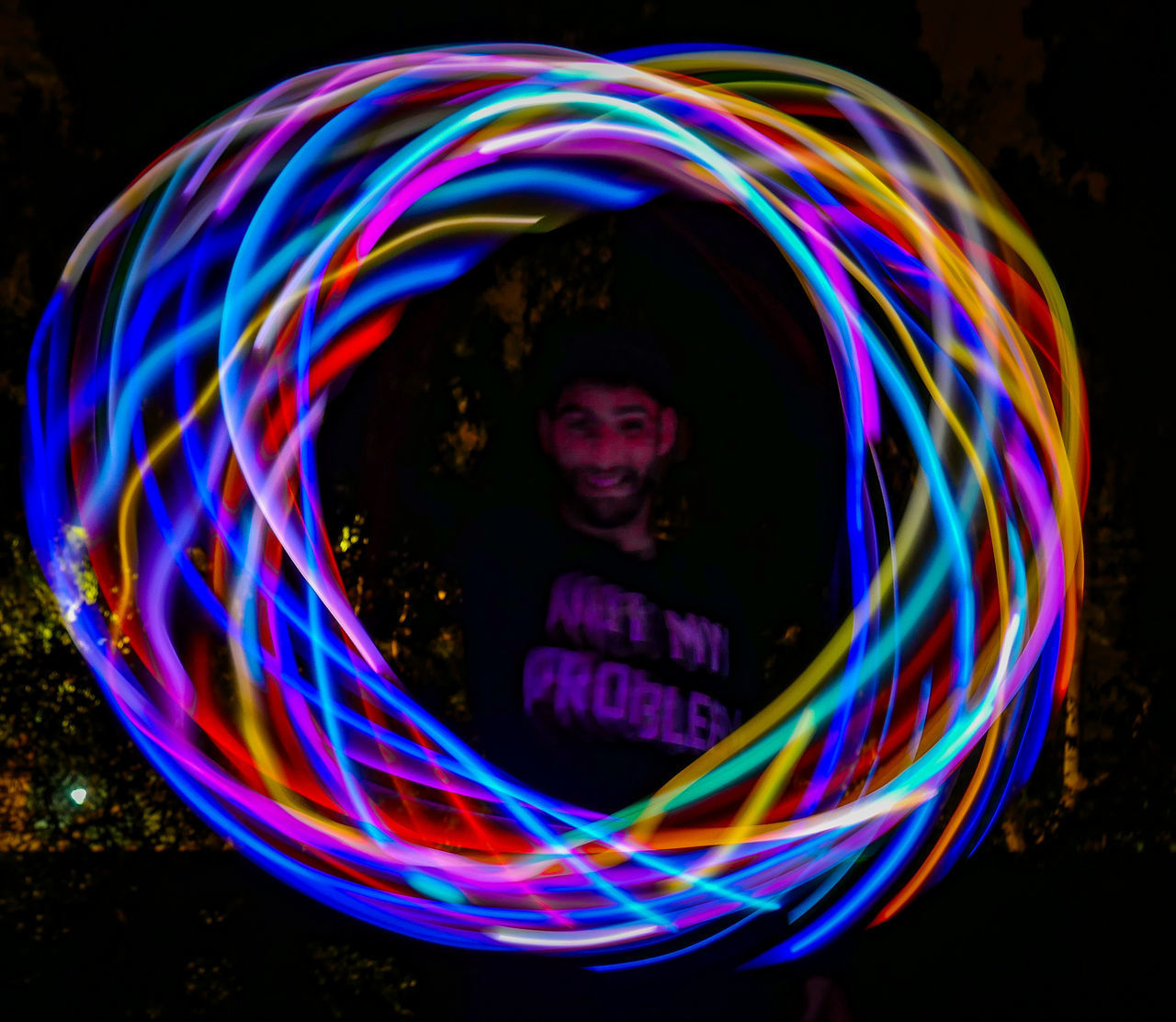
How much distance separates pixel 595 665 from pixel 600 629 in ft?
0.33

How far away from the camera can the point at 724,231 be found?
2.79 m

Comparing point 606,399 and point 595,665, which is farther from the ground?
point 606,399

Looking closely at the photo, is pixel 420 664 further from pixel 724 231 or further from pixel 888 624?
pixel 724 231

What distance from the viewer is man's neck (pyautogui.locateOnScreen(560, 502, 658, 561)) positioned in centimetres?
265

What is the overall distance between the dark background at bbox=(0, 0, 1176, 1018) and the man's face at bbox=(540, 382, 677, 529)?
0.32m

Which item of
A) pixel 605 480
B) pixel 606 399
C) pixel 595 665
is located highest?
pixel 606 399

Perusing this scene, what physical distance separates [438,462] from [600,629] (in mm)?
694

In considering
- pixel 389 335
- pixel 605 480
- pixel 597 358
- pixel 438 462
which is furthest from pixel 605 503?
pixel 389 335

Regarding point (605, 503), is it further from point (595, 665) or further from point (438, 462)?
point (438, 462)

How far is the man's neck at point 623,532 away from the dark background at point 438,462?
1.25 feet

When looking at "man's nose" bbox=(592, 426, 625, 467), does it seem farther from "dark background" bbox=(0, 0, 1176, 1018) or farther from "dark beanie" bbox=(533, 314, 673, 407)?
"dark background" bbox=(0, 0, 1176, 1018)

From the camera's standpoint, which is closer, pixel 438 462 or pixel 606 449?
pixel 606 449

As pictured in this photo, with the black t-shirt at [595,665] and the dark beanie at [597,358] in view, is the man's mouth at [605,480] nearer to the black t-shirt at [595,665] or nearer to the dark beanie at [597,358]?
the black t-shirt at [595,665]

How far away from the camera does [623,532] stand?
2652 millimetres
